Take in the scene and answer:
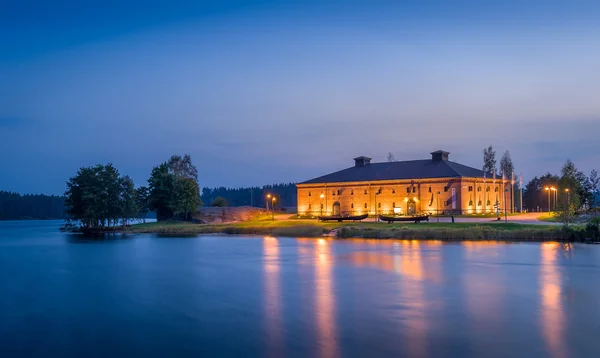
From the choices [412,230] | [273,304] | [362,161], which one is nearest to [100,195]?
[362,161]

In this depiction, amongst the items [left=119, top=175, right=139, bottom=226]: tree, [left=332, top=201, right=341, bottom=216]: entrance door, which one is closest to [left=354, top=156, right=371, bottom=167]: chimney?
[left=332, top=201, right=341, bottom=216]: entrance door

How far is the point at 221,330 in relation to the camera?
53.3ft

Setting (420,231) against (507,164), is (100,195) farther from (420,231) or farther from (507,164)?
(507,164)

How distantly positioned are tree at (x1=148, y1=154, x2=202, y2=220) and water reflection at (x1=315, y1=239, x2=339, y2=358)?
42836mm

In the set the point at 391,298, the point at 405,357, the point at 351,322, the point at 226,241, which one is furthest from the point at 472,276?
the point at 226,241

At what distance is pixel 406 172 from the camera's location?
229 feet

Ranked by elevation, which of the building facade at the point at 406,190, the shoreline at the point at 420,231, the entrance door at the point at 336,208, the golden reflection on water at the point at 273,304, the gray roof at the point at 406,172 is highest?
the gray roof at the point at 406,172

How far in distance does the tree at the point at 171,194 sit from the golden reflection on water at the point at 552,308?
2035 inches

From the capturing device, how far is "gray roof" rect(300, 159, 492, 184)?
219ft

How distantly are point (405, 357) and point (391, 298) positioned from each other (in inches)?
300

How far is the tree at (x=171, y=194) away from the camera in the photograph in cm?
7469

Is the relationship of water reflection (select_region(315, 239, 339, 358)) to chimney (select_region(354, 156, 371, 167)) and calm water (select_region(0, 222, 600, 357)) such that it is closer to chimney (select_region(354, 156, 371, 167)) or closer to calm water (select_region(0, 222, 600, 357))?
calm water (select_region(0, 222, 600, 357))

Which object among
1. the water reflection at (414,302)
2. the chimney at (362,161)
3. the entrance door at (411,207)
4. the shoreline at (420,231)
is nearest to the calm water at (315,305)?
the water reflection at (414,302)

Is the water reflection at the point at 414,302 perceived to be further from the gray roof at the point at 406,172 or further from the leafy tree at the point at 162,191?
the leafy tree at the point at 162,191
